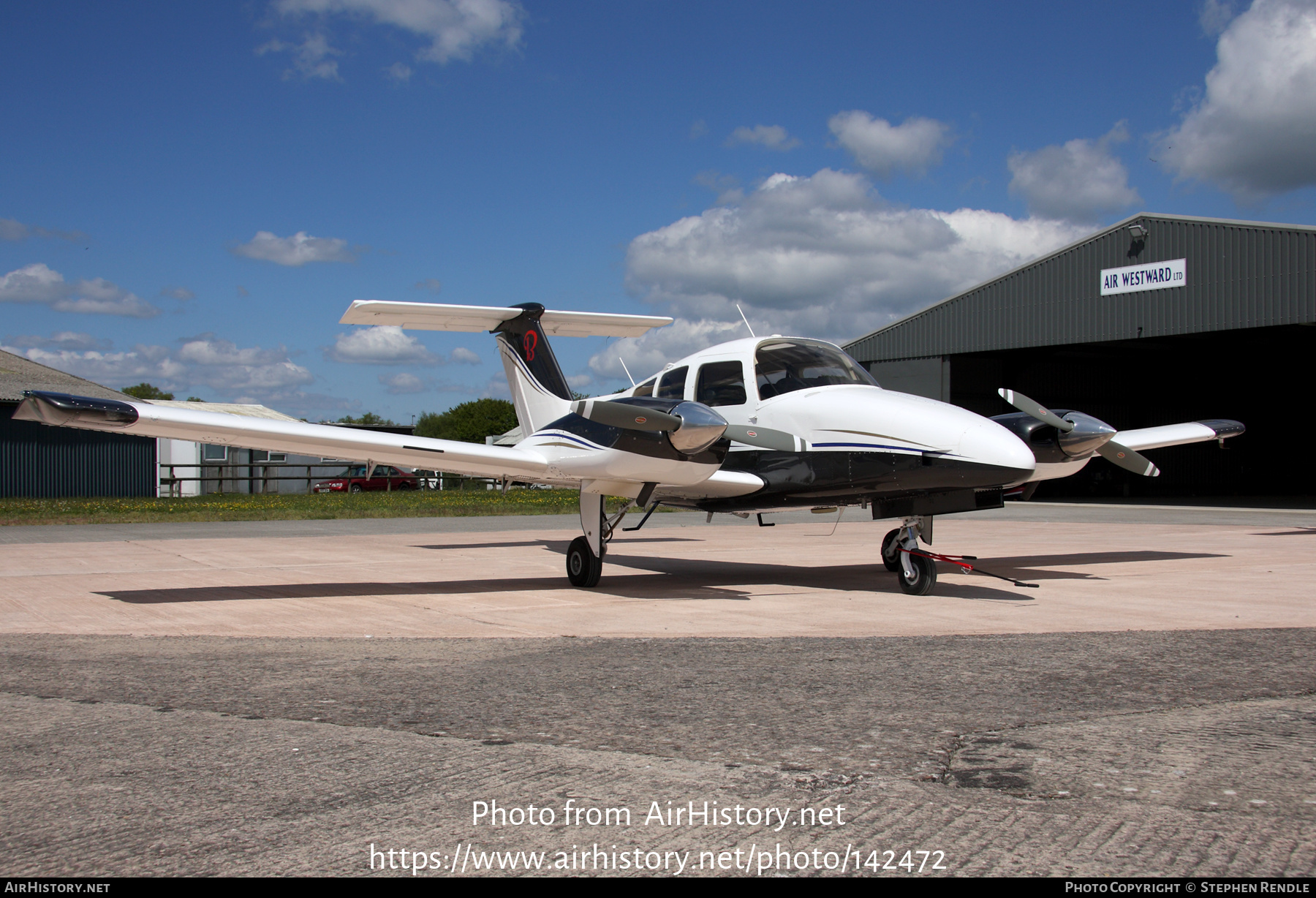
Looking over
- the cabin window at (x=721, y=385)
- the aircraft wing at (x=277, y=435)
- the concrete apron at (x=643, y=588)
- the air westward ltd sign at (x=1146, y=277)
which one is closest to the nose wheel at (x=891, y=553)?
the concrete apron at (x=643, y=588)

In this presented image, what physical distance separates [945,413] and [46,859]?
312 inches

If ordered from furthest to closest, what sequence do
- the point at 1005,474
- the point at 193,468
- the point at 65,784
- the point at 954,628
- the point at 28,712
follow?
the point at 193,468, the point at 1005,474, the point at 954,628, the point at 28,712, the point at 65,784

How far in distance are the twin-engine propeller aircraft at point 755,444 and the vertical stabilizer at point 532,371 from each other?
2.40 m

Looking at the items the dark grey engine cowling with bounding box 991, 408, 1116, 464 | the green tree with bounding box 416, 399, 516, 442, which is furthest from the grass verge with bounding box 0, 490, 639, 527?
the green tree with bounding box 416, 399, 516, 442

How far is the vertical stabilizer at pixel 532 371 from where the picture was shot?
13.8m

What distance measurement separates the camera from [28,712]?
4.82 meters

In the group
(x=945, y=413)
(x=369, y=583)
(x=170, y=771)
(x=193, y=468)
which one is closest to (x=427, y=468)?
(x=369, y=583)

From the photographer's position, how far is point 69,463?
3812 centimetres

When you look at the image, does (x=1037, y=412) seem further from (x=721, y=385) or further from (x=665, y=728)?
(x=665, y=728)

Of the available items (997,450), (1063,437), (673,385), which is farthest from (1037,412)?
(673,385)

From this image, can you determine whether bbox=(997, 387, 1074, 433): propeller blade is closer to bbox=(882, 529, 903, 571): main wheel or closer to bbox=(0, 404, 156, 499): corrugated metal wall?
bbox=(882, 529, 903, 571): main wheel

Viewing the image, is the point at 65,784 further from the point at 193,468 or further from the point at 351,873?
the point at 193,468

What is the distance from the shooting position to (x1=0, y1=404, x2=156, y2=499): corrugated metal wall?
36938 mm

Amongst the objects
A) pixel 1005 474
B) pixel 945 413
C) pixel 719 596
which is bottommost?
pixel 719 596
